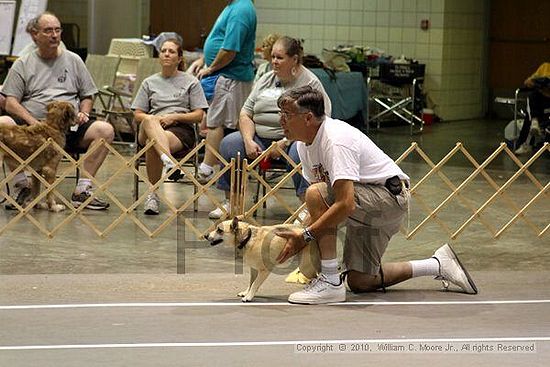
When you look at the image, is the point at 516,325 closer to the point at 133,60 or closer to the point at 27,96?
the point at 27,96

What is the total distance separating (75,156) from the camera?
8.16 m

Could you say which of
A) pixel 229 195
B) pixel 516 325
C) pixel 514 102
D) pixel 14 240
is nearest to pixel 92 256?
pixel 14 240

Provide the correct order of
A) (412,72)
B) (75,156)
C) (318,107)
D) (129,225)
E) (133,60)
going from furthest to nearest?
(412,72), (133,60), (75,156), (129,225), (318,107)

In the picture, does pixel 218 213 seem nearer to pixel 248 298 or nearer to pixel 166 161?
pixel 166 161

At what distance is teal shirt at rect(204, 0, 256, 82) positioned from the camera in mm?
7910

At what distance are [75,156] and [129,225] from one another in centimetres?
105

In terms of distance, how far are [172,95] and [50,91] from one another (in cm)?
79

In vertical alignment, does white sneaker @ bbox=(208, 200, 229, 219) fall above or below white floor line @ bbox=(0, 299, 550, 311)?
above

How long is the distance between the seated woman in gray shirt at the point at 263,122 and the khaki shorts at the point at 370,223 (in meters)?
1.66

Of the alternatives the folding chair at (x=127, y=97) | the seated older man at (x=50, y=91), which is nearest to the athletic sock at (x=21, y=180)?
the seated older man at (x=50, y=91)

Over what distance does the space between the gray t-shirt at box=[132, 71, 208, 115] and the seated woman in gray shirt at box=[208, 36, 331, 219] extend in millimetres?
487

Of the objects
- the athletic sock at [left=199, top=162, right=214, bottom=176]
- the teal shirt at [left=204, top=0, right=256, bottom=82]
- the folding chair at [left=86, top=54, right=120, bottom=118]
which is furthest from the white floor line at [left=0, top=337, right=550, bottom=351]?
the folding chair at [left=86, top=54, right=120, bottom=118]

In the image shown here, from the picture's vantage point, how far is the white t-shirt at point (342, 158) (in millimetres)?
5180

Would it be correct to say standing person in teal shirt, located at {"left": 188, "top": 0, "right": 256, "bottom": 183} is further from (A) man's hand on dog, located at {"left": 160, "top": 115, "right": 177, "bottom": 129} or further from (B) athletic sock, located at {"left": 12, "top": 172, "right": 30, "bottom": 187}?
(B) athletic sock, located at {"left": 12, "top": 172, "right": 30, "bottom": 187}
